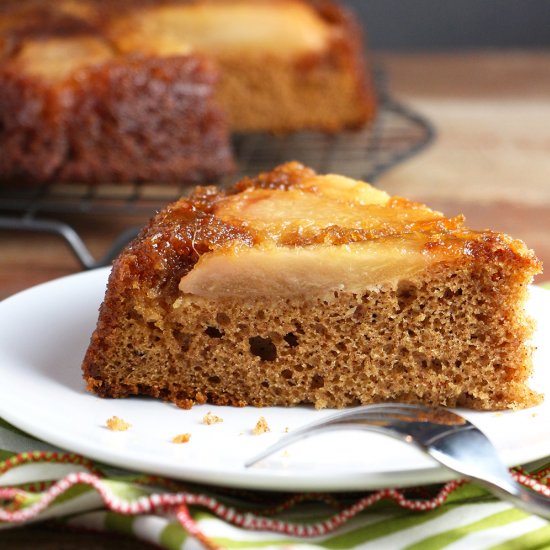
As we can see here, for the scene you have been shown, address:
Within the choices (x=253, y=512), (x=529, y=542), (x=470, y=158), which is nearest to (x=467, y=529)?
(x=529, y=542)

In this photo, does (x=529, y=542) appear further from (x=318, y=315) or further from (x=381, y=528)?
(x=318, y=315)

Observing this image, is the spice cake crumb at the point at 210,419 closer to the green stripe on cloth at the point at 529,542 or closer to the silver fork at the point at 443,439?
the silver fork at the point at 443,439

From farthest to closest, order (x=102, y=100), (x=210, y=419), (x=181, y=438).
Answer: (x=102, y=100) < (x=210, y=419) < (x=181, y=438)

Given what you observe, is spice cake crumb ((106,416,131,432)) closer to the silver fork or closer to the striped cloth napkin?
the striped cloth napkin

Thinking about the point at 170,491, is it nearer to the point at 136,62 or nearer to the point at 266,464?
the point at 266,464

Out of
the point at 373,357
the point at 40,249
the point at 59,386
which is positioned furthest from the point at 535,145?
the point at 59,386

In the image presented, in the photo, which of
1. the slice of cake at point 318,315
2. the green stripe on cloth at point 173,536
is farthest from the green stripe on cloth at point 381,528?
the slice of cake at point 318,315

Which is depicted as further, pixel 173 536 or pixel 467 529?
pixel 467 529
